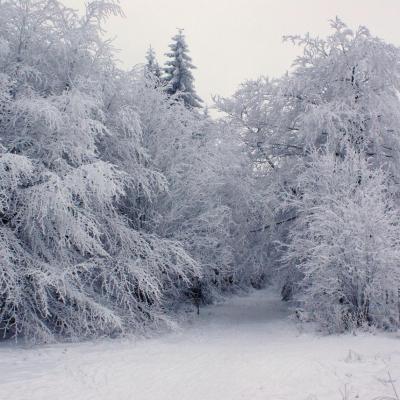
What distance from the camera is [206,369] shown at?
784 centimetres

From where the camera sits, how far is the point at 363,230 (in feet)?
34.4

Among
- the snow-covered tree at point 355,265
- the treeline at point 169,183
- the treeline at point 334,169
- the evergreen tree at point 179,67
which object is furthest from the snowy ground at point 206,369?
the evergreen tree at point 179,67

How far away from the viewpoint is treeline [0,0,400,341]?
1053cm

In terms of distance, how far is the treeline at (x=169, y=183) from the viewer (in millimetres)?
10531

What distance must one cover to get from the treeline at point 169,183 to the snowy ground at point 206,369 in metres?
1.17

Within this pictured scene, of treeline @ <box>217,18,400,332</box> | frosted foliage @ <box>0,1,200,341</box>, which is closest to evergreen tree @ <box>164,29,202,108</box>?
treeline @ <box>217,18,400,332</box>

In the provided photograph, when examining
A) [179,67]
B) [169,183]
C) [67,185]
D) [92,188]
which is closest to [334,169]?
[169,183]

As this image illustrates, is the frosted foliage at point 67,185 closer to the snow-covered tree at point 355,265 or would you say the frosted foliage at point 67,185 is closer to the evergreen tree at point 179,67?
the snow-covered tree at point 355,265

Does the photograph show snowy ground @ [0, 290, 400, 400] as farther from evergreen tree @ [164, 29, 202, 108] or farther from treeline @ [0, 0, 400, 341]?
evergreen tree @ [164, 29, 202, 108]

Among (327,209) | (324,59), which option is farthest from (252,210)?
(324,59)

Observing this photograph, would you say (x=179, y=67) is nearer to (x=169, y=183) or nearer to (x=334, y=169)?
(x=169, y=183)

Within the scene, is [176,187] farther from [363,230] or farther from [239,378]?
[239,378]

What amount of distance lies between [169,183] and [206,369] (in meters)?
7.02

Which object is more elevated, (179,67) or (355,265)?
(179,67)
